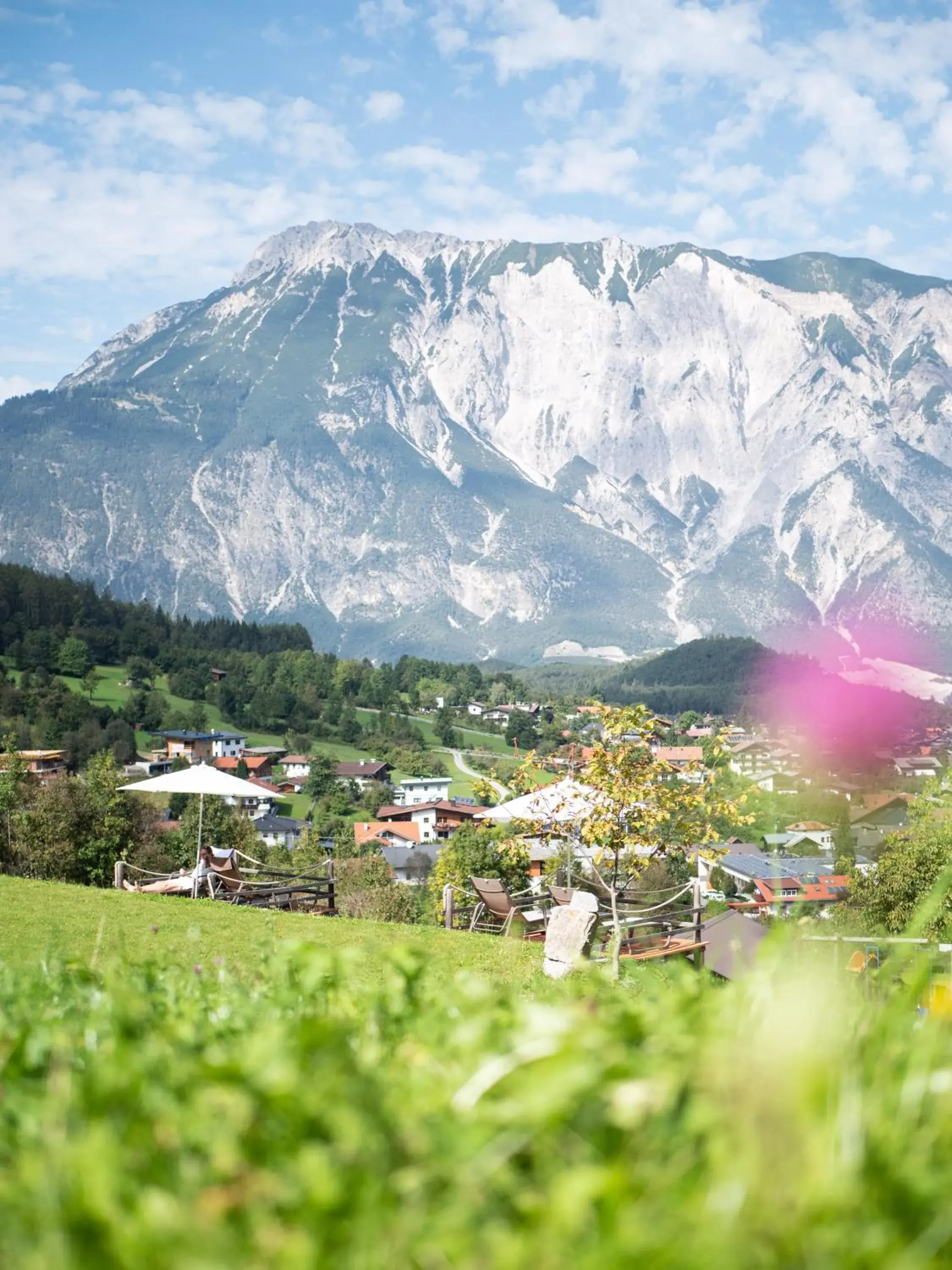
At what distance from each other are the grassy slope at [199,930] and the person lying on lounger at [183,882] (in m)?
2.02

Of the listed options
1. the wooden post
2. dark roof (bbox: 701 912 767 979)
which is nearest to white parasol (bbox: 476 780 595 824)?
the wooden post

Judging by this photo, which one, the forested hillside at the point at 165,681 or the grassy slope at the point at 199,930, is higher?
the grassy slope at the point at 199,930

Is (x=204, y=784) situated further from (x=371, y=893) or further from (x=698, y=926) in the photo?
(x=371, y=893)

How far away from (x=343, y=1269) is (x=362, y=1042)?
929mm

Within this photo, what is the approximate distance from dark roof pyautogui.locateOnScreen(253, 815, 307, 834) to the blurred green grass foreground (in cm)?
9625

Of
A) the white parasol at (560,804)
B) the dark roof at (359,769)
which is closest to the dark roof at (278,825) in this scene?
the dark roof at (359,769)

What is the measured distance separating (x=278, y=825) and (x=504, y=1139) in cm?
10211

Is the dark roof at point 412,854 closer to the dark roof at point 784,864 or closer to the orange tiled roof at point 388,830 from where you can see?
the orange tiled roof at point 388,830

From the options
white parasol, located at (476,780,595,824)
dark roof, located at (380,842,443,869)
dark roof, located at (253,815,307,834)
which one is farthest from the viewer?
dark roof, located at (253,815,307,834)

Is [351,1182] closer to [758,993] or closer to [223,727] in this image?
[758,993]

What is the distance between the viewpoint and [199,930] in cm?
1170

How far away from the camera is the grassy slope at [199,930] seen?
1154 centimetres

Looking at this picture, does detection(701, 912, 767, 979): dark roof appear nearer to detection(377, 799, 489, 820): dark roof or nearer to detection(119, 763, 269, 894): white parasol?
detection(119, 763, 269, 894): white parasol

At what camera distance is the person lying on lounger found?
19578mm
